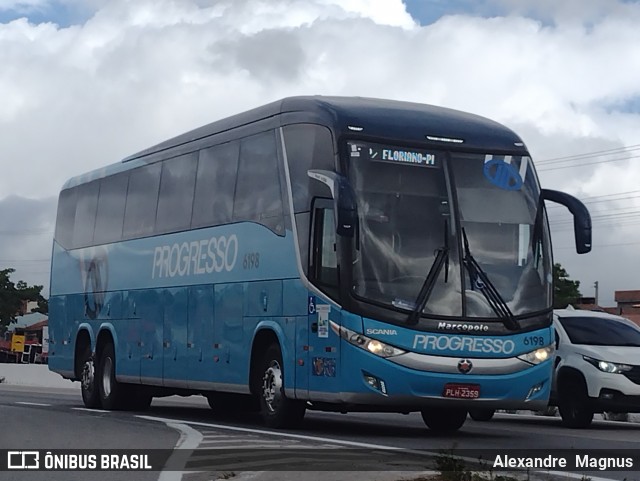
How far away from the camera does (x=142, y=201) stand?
2312 cm

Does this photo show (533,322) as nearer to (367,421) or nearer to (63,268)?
(367,421)

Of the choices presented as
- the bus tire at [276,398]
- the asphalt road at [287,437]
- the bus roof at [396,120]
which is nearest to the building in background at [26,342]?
the asphalt road at [287,437]

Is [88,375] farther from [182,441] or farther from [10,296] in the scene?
[10,296]

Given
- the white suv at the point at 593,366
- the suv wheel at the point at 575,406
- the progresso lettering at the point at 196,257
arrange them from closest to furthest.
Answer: the progresso lettering at the point at 196,257, the white suv at the point at 593,366, the suv wheel at the point at 575,406

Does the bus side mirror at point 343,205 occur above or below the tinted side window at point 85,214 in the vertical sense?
below

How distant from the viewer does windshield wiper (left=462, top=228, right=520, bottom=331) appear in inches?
645

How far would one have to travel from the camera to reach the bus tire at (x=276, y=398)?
1753cm

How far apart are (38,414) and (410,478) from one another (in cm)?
1183

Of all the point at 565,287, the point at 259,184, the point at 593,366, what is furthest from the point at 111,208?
the point at 565,287

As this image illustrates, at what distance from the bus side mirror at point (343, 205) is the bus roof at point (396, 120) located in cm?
87

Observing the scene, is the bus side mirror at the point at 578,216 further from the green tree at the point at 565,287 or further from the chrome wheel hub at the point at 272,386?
the green tree at the point at 565,287

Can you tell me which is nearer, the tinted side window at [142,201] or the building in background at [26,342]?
the tinted side window at [142,201]

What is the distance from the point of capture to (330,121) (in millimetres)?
16734

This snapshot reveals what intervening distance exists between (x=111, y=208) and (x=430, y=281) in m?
9.96
